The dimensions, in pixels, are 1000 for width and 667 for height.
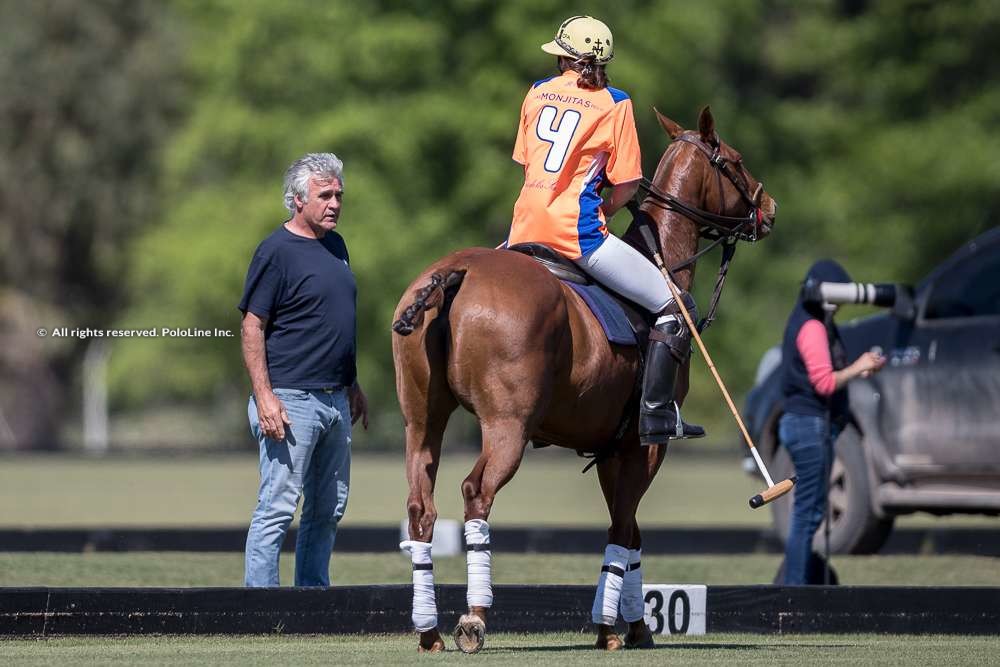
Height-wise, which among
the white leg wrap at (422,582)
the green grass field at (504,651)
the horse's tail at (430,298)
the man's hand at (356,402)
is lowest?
the green grass field at (504,651)

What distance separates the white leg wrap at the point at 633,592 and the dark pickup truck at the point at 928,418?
427cm

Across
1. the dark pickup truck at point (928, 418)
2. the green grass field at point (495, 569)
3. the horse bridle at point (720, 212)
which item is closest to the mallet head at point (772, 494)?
the horse bridle at point (720, 212)

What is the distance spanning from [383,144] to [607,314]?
77.4 ft

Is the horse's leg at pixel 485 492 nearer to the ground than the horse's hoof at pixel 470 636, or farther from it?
farther from it

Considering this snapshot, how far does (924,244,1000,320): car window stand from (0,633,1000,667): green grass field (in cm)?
474

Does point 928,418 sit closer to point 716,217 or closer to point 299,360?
point 716,217

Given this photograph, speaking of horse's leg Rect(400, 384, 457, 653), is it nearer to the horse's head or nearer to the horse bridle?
the horse bridle

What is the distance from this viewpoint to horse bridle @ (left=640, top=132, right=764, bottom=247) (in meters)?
8.97

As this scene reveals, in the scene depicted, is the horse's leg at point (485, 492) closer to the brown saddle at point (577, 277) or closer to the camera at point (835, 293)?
the brown saddle at point (577, 277)

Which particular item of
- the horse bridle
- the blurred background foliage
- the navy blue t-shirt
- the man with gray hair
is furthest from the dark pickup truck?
the blurred background foliage

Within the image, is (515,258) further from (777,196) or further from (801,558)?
(777,196)

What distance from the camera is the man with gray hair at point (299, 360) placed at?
8438 millimetres

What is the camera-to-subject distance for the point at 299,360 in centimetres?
854

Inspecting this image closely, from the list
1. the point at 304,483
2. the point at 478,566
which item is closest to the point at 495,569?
the point at 304,483
